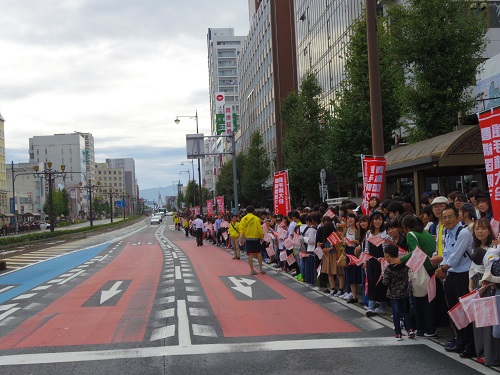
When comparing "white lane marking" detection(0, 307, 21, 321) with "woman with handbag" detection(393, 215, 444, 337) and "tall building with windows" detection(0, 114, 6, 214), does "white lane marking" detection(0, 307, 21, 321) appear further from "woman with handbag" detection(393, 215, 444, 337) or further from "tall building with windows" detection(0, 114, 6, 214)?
"tall building with windows" detection(0, 114, 6, 214)

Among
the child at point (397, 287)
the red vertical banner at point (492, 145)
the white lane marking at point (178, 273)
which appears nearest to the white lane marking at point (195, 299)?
the white lane marking at point (178, 273)

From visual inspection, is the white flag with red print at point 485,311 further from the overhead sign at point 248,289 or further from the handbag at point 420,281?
the overhead sign at point 248,289

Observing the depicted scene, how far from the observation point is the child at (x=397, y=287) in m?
7.68

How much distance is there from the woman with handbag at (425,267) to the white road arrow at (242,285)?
494 centimetres

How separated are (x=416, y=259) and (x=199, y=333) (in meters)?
3.23

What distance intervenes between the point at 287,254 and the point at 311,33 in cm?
4039

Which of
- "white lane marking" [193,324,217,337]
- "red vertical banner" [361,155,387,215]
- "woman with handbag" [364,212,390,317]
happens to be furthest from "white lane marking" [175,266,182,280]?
"woman with handbag" [364,212,390,317]

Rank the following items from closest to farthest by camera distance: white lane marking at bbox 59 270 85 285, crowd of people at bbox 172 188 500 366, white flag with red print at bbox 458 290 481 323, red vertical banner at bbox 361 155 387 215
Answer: white flag with red print at bbox 458 290 481 323, crowd of people at bbox 172 188 500 366, red vertical banner at bbox 361 155 387 215, white lane marking at bbox 59 270 85 285

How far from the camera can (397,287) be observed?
25.3 feet

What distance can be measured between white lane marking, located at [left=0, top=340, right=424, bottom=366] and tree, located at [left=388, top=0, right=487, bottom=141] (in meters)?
12.8

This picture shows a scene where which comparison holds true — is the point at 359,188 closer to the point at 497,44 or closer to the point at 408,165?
the point at 497,44

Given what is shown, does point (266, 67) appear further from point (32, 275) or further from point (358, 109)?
point (32, 275)

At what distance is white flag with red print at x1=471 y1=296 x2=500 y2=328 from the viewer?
19.8ft

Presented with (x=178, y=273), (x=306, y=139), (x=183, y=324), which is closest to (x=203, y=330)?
(x=183, y=324)
